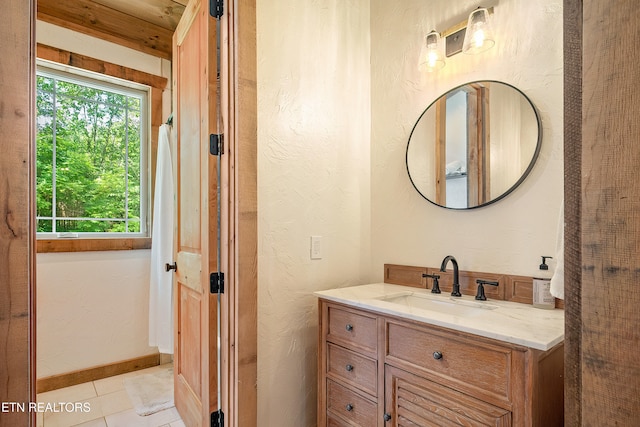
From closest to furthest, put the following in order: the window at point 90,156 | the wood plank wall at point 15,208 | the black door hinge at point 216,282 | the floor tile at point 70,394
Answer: the wood plank wall at point 15,208 < the black door hinge at point 216,282 < the floor tile at point 70,394 < the window at point 90,156

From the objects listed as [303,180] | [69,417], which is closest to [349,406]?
[303,180]

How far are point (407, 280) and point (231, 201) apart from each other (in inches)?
40.5

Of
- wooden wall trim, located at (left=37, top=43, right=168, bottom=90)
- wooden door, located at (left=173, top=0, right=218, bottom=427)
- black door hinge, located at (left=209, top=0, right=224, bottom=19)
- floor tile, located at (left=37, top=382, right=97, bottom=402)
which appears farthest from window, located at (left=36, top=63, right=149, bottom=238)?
black door hinge, located at (left=209, top=0, right=224, bottom=19)

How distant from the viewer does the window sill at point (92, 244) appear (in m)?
2.30

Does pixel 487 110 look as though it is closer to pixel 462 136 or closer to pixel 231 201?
pixel 462 136

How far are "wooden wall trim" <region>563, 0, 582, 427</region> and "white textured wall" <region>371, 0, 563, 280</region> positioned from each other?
0.87m

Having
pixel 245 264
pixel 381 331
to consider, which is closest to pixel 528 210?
pixel 381 331

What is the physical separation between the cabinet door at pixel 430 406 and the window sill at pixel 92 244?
2239 millimetres

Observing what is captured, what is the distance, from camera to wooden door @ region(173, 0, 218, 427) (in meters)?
1.56

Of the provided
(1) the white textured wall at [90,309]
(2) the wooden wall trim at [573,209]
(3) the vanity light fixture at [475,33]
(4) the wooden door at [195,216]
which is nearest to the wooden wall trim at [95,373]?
(1) the white textured wall at [90,309]

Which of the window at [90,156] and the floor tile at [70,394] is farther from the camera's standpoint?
the window at [90,156]

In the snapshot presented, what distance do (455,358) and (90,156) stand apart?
287 centimetres

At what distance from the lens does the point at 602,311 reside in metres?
0.52

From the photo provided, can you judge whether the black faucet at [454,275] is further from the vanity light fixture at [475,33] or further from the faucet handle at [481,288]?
the vanity light fixture at [475,33]
